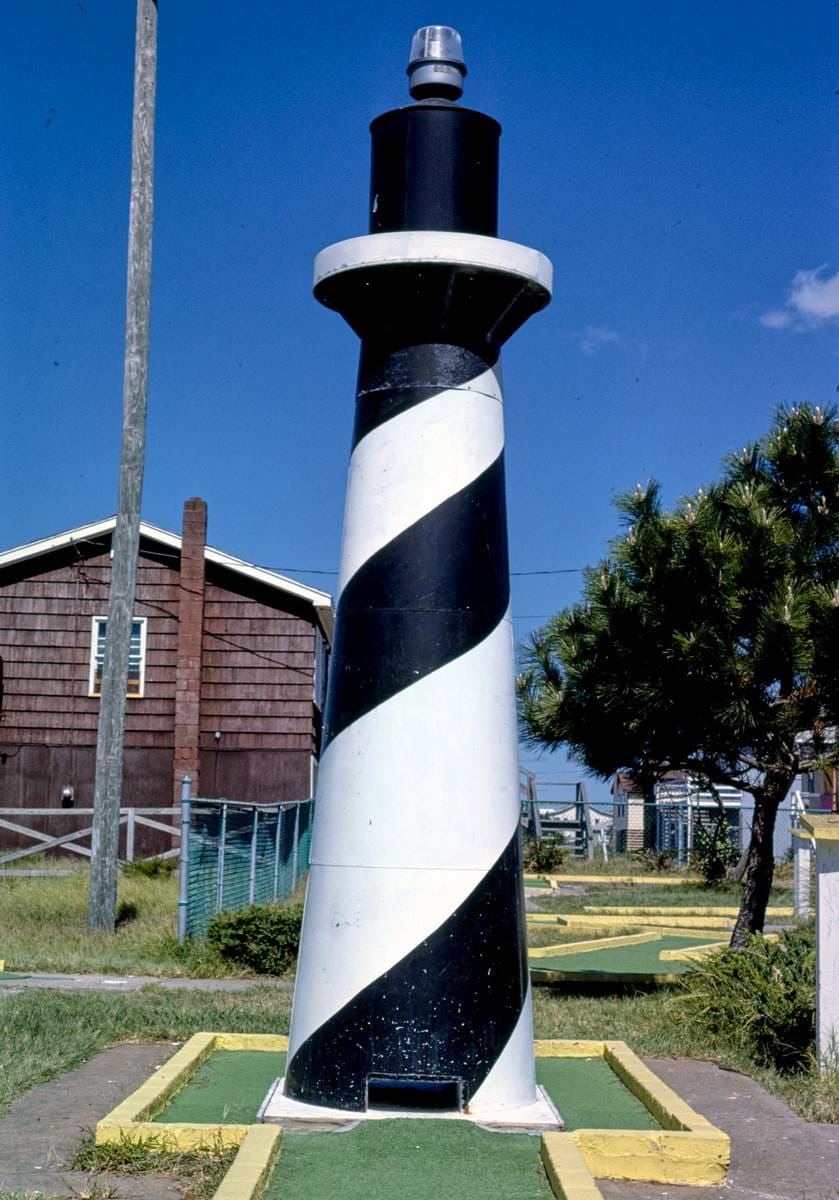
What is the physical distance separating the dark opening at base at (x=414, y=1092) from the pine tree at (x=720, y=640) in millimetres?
4692

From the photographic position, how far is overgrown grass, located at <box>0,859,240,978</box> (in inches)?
500

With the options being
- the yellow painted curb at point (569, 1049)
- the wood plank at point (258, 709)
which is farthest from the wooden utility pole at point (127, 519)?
A: the wood plank at point (258, 709)

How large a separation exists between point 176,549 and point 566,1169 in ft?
70.7

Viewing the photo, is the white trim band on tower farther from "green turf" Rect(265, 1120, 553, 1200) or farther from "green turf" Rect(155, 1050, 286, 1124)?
"green turf" Rect(155, 1050, 286, 1124)

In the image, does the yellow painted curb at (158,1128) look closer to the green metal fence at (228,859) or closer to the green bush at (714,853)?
the green metal fence at (228,859)

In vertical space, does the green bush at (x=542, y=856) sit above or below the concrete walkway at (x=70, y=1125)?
above

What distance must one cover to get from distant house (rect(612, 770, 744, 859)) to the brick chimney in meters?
9.86

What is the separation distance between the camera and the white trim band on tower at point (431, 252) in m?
5.44

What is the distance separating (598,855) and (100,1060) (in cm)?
3149

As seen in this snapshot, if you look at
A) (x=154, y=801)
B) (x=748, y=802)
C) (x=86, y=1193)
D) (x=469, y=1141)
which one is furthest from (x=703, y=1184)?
(x=748, y=802)

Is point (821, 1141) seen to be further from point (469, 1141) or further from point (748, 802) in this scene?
point (748, 802)

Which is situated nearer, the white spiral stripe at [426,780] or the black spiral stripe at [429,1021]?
the black spiral stripe at [429,1021]

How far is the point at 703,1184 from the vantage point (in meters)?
4.96

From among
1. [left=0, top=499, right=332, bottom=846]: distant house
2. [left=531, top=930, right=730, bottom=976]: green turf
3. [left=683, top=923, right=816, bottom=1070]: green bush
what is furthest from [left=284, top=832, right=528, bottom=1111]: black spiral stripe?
[left=0, top=499, right=332, bottom=846]: distant house
